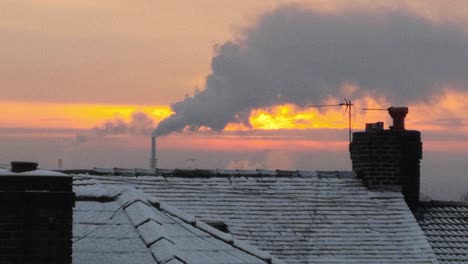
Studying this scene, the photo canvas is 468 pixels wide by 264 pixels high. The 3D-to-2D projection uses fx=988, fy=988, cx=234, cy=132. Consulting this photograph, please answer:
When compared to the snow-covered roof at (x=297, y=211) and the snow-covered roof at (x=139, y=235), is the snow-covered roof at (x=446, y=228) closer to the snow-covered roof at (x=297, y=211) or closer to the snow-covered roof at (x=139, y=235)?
the snow-covered roof at (x=297, y=211)

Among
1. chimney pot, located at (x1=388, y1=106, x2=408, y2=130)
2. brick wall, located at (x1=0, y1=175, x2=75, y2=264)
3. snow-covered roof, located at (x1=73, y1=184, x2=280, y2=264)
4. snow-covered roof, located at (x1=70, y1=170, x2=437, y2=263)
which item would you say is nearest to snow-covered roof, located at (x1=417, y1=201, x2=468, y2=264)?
snow-covered roof, located at (x1=70, y1=170, x2=437, y2=263)

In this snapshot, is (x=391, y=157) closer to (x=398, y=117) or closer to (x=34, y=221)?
(x=398, y=117)

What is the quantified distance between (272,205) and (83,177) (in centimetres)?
406

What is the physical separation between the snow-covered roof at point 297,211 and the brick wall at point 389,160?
0.51 m

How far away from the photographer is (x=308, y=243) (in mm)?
19969

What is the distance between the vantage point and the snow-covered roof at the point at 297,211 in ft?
65.1

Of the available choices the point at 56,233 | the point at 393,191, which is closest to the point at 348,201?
the point at 393,191

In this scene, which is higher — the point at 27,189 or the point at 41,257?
the point at 27,189

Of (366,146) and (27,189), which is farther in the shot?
(366,146)

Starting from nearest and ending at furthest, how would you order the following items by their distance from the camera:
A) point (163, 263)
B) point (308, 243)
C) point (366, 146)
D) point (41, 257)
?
point (41, 257) → point (163, 263) → point (308, 243) → point (366, 146)

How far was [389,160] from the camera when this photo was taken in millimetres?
23641

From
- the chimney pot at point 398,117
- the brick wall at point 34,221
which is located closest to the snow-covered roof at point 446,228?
the chimney pot at point 398,117

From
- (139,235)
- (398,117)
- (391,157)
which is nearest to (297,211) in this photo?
(391,157)

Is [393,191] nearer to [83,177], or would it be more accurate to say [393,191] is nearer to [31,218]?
[83,177]
